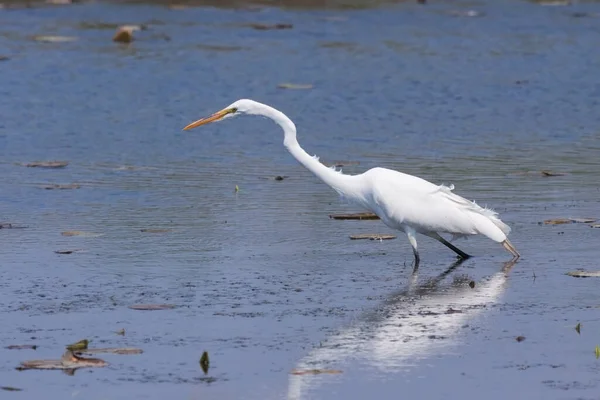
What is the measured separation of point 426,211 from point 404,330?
180 centimetres

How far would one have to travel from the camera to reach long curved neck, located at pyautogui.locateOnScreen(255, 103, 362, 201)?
8633 millimetres

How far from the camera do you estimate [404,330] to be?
6.60 m

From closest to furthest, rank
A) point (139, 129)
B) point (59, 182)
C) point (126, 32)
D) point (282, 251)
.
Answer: point (282, 251), point (59, 182), point (139, 129), point (126, 32)

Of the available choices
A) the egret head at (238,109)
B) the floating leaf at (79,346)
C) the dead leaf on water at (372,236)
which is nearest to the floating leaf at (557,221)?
the dead leaf on water at (372,236)

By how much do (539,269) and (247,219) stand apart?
2.38 meters

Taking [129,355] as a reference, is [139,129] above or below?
below

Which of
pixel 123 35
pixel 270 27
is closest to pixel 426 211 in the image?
pixel 123 35

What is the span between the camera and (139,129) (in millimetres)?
13750

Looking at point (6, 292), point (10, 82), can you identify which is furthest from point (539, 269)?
point (10, 82)

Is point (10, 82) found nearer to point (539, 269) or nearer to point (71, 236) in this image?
point (71, 236)

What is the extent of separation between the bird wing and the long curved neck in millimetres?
218

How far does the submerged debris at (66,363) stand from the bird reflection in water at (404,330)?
0.91 m

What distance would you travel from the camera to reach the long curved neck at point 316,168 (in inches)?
340

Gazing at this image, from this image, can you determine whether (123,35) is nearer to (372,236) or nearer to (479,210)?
(372,236)
